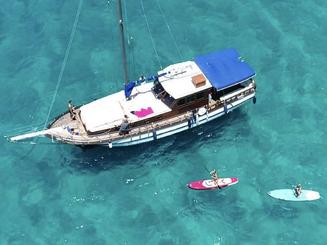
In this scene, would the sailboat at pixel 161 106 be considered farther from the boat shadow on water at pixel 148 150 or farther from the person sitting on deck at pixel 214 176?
the person sitting on deck at pixel 214 176

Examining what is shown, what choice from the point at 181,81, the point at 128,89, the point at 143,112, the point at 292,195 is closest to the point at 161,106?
the point at 143,112

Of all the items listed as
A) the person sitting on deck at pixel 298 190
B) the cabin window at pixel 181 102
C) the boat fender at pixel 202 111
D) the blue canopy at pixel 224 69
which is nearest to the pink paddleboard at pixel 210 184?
the person sitting on deck at pixel 298 190

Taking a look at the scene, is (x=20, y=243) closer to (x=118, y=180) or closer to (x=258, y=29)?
(x=118, y=180)

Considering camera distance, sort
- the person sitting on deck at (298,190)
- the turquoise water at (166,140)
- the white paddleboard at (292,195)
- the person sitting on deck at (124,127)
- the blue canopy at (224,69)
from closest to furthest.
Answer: the turquoise water at (166,140) → the person sitting on deck at (298,190) → the white paddleboard at (292,195) → the person sitting on deck at (124,127) → the blue canopy at (224,69)

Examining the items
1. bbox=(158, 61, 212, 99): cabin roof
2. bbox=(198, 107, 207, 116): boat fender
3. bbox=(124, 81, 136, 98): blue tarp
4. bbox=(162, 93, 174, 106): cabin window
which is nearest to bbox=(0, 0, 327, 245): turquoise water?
bbox=(198, 107, 207, 116): boat fender

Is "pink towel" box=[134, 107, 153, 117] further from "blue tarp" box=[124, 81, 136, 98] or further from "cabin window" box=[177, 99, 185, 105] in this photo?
"cabin window" box=[177, 99, 185, 105]

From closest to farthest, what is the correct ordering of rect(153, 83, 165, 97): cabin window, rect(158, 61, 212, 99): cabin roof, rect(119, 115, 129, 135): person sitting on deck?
rect(119, 115, 129, 135): person sitting on deck, rect(158, 61, 212, 99): cabin roof, rect(153, 83, 165, 97): cabin window

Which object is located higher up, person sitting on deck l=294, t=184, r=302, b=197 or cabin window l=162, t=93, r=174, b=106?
cabin window l=162, t=93, r=174, b=106
